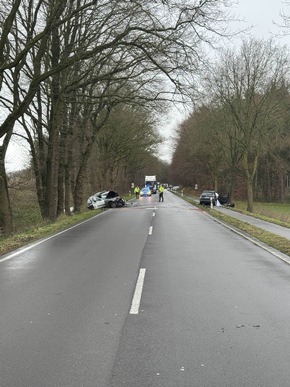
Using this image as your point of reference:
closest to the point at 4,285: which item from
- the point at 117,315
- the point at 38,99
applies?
the point at 117,315

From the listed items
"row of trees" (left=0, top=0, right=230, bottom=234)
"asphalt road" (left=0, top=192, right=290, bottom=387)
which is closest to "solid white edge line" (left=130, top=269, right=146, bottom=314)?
"asphalt road" (left=0, top=192, right=290, bottom=387)

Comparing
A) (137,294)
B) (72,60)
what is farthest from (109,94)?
(137,294)

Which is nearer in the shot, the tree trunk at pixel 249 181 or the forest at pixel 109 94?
the forest at pixel 109 94

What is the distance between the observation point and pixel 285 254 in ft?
37.8

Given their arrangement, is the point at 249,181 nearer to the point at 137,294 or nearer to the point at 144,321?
the point at 137,294

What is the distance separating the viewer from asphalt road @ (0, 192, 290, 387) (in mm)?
3959

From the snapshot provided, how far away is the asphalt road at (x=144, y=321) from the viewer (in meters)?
3.96

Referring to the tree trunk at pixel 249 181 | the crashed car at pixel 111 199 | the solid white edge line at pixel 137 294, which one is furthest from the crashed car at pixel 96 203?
the solid white edge line at pixel 137 294

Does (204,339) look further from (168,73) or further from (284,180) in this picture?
(284,180)

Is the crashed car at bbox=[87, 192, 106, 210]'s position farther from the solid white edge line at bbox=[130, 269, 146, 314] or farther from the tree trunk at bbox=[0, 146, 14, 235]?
the solid white edge line at bbox=[130, 269, 146, 314]

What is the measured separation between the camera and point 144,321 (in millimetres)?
5480

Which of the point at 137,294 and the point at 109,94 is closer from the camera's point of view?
the point at 137,294

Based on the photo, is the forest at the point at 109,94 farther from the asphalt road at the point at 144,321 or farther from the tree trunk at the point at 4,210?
the asphalt road at the point at 144,321

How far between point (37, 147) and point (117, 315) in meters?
27.3
